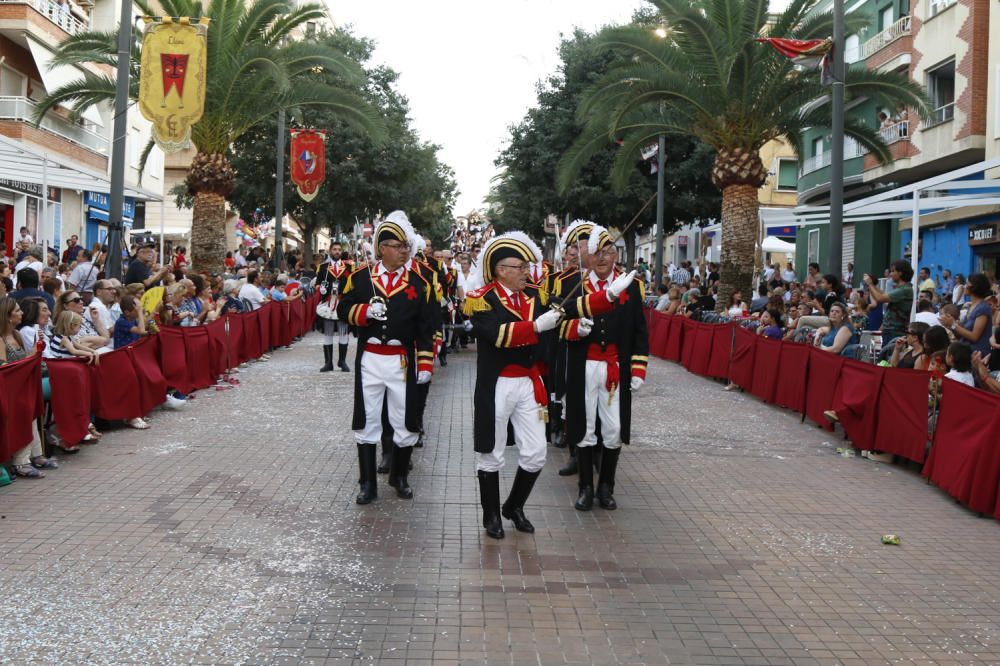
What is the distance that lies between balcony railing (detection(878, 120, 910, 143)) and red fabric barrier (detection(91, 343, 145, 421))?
22735 millimetres

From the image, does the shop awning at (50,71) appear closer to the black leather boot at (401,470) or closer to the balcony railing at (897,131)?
the black leather boot at (401,470)

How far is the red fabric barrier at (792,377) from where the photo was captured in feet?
39.8

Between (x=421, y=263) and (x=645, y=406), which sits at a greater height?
(x=421, y=263)

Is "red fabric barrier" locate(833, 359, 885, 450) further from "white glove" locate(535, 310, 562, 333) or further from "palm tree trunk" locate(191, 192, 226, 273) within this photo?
"palm tree trunk" locate(191, 192, 226, 273)

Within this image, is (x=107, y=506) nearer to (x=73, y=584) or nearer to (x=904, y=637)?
(x=73, y=584)

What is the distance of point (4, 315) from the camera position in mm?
8492

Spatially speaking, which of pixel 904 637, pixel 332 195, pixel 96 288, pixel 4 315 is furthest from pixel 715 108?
pixel 332 195

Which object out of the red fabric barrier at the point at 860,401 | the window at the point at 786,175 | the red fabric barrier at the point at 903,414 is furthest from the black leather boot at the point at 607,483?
the window at the point at 786,175

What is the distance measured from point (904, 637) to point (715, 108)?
1559cm

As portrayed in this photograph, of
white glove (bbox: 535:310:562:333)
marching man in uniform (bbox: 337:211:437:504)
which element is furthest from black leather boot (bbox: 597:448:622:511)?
white glove (bbox: 535:310:562:333)

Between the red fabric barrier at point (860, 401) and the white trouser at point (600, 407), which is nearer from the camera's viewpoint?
the white trouser at point (600, 407)

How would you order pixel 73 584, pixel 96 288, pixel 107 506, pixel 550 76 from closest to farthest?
1. pixel 73 584
2. pixel 107 506
3. pixel 96 288
4. pixel 550 76

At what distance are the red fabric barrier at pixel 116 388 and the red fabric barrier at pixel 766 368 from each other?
26.1 feet

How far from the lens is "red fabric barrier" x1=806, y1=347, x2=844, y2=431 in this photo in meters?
11.0
